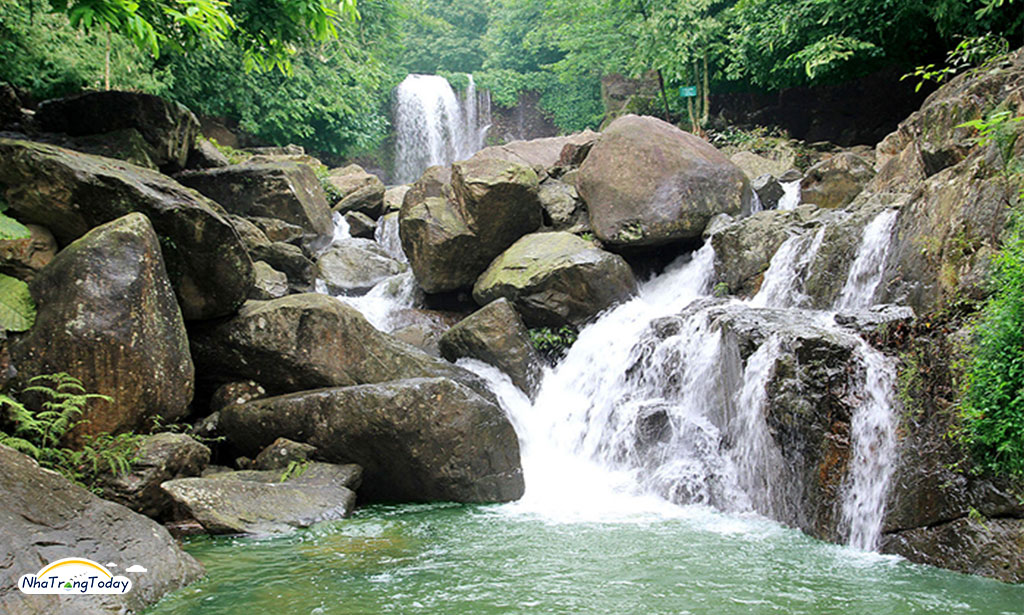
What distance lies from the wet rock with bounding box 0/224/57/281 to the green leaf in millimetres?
188

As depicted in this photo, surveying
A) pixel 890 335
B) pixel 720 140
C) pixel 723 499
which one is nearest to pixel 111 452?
pixel 723 499

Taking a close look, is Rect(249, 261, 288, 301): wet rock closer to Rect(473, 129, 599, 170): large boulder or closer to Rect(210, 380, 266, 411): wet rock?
Rect(210, 380, 266, 411): wet rock

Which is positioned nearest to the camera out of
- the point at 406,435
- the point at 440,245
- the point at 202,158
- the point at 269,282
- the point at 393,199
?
the point at 406,435

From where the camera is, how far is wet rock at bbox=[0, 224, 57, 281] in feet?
22.0

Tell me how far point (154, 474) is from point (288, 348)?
227 cm

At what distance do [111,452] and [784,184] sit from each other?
13287mm

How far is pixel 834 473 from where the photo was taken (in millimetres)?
5750

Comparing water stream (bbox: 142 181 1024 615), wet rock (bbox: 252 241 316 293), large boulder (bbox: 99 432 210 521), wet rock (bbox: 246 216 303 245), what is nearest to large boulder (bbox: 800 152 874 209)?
water stream (bbox: 142 181 1024 615)

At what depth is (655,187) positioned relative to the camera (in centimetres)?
1166

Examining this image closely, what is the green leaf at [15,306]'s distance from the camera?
20.4 ft

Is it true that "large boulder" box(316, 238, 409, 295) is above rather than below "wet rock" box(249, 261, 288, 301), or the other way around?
above

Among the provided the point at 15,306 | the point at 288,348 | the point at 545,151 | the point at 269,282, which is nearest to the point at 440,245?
the point at 269,282

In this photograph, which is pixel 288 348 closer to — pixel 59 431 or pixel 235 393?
pixel 235 393

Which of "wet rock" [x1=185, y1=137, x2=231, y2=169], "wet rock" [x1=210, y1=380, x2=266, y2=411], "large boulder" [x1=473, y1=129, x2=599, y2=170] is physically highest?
"large boulder" [x1=473, y1=129, x2=599, y2=170]
